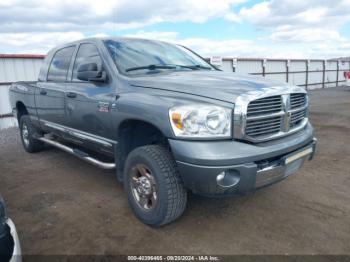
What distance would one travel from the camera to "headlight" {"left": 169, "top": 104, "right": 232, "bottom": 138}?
2.69 meters

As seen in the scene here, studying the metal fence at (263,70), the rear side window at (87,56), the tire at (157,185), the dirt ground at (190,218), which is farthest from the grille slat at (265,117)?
the metal fence at (263,70)

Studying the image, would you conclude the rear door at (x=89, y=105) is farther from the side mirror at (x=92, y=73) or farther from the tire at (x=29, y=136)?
the tire at (x=29, y=136)

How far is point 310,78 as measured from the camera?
25875 millimetres

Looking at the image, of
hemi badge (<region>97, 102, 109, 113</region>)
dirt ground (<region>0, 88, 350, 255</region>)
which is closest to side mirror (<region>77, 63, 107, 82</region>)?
hemi badge (<region>97, 102, 109, 113</region>)

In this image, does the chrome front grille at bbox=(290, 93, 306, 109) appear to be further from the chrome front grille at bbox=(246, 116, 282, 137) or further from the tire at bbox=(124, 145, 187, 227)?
the tire at bbox=(124, 145, 187, 227)

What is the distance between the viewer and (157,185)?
117 inches

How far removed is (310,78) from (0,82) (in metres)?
22.9

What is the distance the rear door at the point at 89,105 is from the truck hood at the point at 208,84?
1.48ft

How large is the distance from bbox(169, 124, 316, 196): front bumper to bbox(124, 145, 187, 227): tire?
202 millimetres

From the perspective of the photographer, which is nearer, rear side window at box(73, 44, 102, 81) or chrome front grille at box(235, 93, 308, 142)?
chrome front grille at box(235, 93, 308, 142)

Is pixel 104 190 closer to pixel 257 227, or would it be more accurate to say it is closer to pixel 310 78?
pixel 257 227

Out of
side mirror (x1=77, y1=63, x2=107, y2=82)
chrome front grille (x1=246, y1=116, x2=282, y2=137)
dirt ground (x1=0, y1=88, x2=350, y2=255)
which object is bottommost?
dirt ground (x1=0, y1=88, x2=350, y2=255)

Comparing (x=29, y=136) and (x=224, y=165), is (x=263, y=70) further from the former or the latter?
(x=224, y=165)

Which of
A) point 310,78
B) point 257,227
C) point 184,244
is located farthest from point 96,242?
point 310,78
